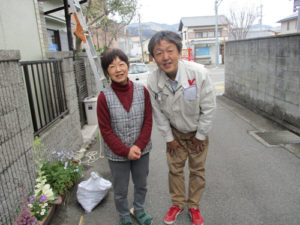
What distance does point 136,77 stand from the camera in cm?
1187

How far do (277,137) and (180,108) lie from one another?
3673 mm

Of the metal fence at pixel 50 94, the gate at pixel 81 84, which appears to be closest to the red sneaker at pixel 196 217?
the metal fence at pixel 50 94

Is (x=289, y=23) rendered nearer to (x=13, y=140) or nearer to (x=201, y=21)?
(x=201, y=21)

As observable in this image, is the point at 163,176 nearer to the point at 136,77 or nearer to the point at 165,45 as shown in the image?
the point at 165,45

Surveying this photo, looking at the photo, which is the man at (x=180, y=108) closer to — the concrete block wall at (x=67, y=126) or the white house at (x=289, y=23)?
the concrete block wall at (x=67, y=126)

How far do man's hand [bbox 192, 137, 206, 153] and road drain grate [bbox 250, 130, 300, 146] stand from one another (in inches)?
114

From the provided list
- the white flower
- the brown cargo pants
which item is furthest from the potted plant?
the brown cargo pants

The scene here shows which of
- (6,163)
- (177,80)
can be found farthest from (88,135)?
(177,80)

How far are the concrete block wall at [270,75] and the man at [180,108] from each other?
377cm

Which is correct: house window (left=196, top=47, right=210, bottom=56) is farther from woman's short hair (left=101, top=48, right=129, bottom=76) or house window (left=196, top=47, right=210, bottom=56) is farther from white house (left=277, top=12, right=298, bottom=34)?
woman's short hair (left=101, top=48, right=129, bottom=76)

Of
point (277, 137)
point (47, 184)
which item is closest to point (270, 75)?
point (277, 137)

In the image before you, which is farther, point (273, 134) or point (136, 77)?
point (136, 77)

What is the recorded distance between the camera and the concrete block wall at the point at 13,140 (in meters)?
2.35

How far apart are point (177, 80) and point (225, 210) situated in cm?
162
